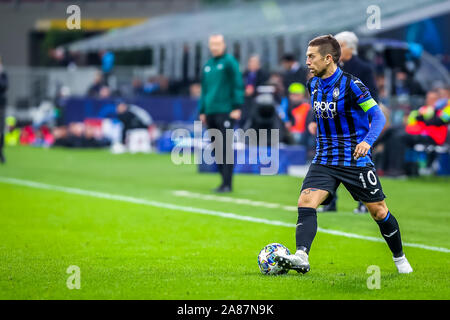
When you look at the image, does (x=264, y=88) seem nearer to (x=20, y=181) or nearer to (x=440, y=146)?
(x=440, y=146)

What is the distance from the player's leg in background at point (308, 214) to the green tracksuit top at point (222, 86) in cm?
699

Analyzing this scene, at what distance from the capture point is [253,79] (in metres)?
21.5

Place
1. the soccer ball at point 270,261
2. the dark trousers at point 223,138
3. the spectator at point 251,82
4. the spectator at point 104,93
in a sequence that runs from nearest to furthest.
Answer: the soccer ball at point 270,261 → the dark trousers at point 223,138 → the spectator at point 251,82 → the spectator at point 104,93

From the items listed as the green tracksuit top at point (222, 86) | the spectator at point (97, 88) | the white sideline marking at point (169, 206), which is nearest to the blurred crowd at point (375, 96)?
the green tracksuit top at point (222, 86)

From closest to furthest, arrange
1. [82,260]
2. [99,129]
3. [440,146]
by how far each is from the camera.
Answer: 1. [82,260]
2. [440,146]
3. [99,129]

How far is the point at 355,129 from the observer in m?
7.34

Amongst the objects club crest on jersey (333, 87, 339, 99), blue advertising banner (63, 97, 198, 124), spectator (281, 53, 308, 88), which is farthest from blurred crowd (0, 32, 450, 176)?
club crest on jersey (333, 87, 339, 99)

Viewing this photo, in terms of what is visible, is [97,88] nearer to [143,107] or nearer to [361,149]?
[143,107]

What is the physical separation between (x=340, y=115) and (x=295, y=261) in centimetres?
122

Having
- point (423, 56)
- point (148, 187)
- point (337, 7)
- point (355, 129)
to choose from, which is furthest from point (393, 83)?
point (355, 129)

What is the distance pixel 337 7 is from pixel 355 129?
894 inches

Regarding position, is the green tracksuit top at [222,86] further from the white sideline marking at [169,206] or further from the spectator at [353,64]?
the spectator at [353,64]

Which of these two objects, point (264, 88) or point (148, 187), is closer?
point (148, 187)

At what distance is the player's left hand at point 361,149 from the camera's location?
277 inches
